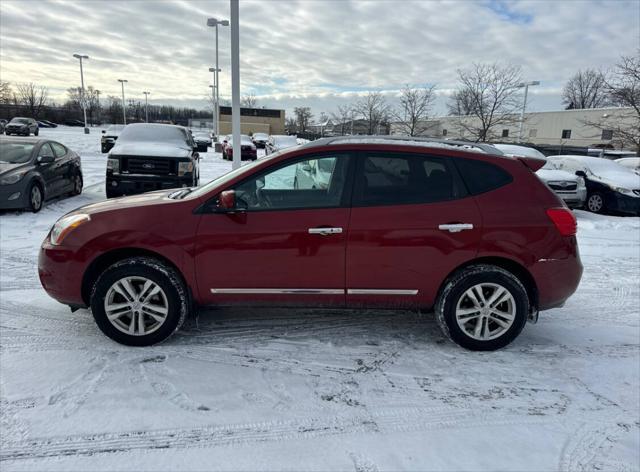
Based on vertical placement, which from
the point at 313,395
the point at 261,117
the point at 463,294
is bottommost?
the point at 313,395

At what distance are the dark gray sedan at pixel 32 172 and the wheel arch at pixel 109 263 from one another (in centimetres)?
582

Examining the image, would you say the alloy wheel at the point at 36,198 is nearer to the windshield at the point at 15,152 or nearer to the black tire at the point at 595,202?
the windshield at the point at 15,152

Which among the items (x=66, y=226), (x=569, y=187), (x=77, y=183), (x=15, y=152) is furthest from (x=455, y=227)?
Answer: (x=77, y=183)

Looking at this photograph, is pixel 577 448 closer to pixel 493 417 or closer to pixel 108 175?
pixel 493 417

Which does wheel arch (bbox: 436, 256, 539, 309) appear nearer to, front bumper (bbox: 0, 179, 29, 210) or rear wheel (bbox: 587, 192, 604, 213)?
front bumper (bbox: 0, 179, 29, 210)

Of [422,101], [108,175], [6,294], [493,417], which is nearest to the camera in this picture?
[493,417]

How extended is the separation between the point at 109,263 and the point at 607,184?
1197 cm

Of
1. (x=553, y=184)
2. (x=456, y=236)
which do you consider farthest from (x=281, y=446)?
(x=553, y=184)

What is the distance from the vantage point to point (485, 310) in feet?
12.1

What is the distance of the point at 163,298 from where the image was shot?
141 inches

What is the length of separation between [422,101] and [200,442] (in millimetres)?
26614

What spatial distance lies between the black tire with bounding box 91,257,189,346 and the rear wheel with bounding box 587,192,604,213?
37.8 ft

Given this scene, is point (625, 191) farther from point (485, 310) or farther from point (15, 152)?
point (15, 152)

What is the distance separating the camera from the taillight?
3650mm
